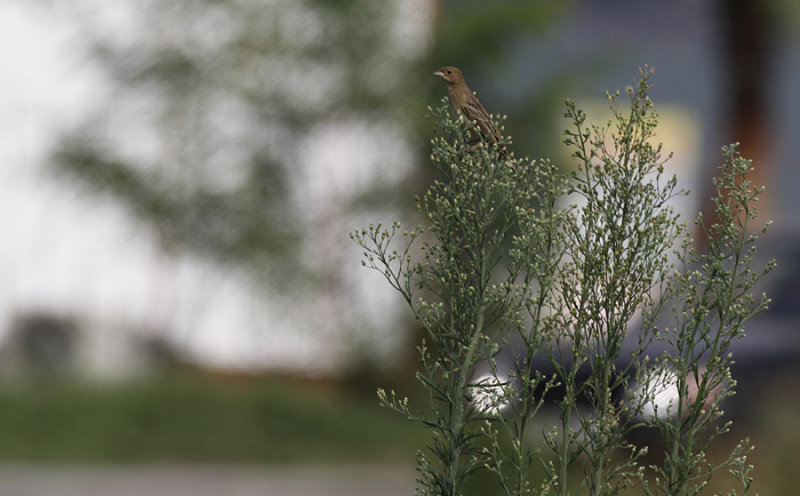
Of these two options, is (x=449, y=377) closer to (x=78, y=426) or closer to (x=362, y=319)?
(x=78, y=426)

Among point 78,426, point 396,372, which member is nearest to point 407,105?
point 396,372

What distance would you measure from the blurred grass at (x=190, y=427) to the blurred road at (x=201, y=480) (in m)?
0.36

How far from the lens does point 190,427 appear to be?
13.0 metres

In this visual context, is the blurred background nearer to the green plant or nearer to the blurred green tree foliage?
the blurred green tree foliage

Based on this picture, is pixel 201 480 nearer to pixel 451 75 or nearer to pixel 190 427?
pixel 190 427

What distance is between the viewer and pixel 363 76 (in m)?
15.5

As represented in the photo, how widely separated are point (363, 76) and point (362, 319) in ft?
9.77

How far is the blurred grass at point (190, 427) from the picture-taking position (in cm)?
1252

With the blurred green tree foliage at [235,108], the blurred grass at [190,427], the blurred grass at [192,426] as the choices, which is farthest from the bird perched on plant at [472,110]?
the blurred green tree foliage at [235,108]

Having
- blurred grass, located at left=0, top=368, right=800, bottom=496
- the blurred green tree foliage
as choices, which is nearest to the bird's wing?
blurred grass, located at left=0, top=368, right=800, bottom=496

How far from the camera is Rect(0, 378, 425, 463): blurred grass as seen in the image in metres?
12.5

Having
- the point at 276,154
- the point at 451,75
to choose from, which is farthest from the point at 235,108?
the point at 451,75

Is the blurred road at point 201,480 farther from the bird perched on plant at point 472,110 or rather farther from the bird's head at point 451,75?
the bird perched on plant at point 472,110

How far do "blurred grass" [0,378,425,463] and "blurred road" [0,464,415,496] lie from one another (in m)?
0.36
